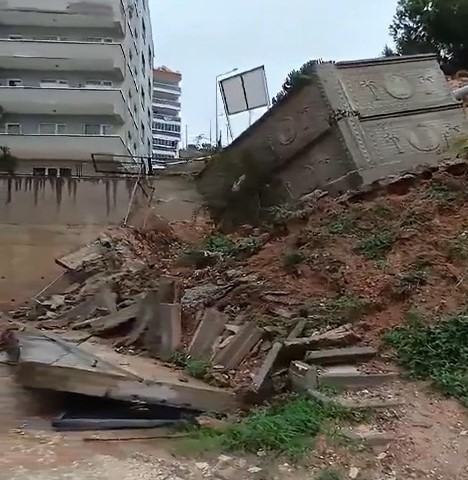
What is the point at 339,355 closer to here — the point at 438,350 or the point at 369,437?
the point at 438,350

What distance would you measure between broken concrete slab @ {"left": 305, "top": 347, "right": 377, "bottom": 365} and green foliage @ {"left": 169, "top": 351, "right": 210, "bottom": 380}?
1.16 metres

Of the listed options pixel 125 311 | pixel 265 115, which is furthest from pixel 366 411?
pixel 265 115

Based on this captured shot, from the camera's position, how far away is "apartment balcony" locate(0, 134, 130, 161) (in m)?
22.8

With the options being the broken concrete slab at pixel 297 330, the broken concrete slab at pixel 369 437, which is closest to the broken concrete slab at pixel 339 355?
the broken concrete slab at pixel 297 330

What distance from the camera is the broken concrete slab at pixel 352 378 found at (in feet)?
20.7

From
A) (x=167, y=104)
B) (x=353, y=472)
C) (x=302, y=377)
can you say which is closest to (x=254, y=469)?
(x=353, y=472)

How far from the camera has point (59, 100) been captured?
23.6 meters

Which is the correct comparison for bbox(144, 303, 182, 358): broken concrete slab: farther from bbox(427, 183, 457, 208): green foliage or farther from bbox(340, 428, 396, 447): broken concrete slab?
bbox(427, 183, 457, 208): green foliage

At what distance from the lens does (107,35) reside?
25.4 metres

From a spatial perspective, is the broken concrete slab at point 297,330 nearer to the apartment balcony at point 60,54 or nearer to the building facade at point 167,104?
the apartment balcony at point 60,54

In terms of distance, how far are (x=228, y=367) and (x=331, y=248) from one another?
2.81 metres

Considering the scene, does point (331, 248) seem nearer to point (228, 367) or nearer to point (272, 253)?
point (272, 253)

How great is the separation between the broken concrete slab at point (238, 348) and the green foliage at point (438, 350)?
148cm

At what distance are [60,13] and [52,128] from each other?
433 centimetres
